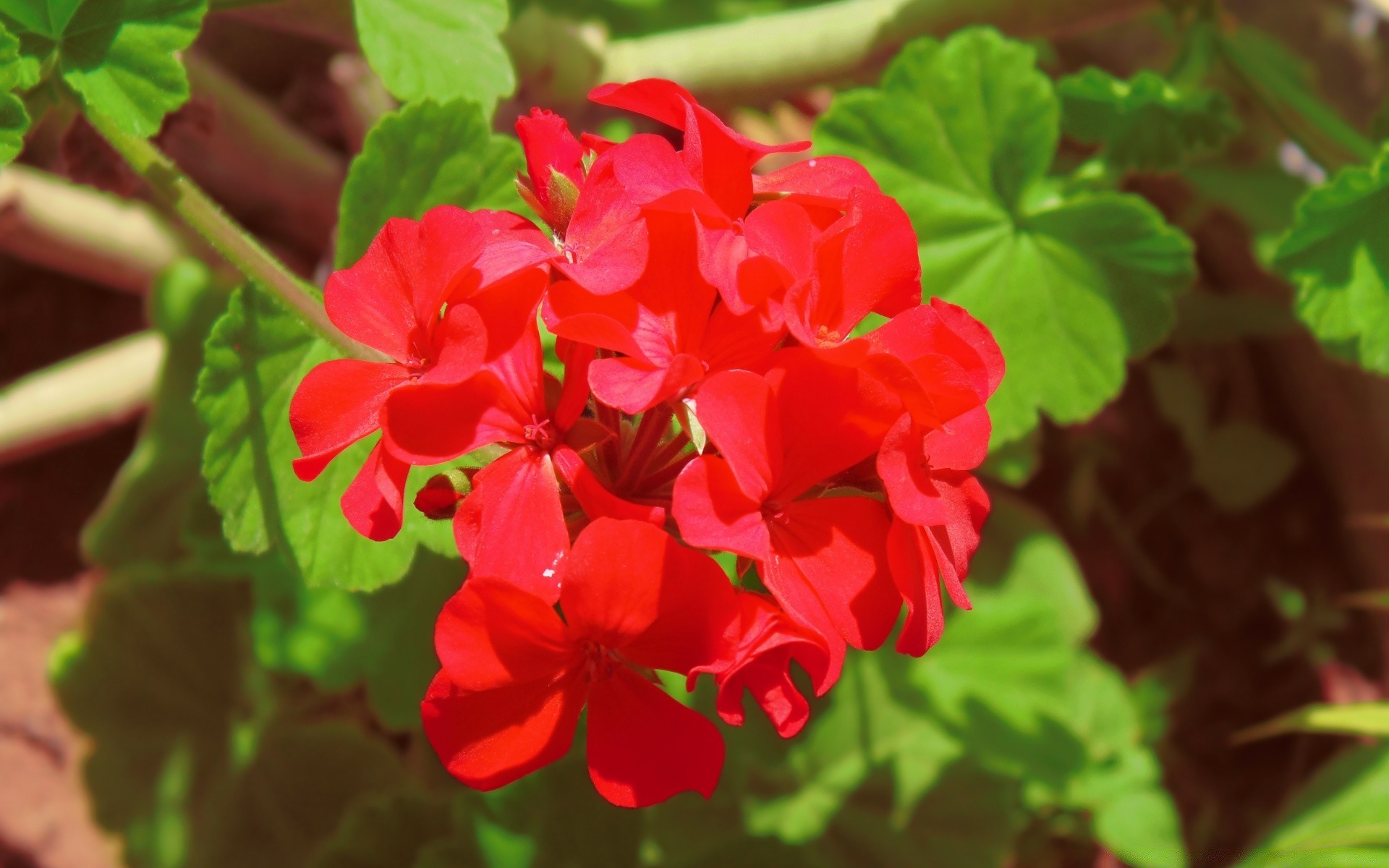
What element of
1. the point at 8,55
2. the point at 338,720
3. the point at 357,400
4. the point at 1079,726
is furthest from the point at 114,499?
the point at 1079,726

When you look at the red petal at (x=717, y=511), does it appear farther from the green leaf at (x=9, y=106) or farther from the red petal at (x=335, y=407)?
the green leaf at (x=9, y=106)

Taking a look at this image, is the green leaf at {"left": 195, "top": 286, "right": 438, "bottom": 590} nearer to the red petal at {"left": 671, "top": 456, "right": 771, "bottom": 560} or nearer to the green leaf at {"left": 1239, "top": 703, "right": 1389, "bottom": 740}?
the red petal at {"left": 671, "top": 456, "right": 771, "bottom": 560}

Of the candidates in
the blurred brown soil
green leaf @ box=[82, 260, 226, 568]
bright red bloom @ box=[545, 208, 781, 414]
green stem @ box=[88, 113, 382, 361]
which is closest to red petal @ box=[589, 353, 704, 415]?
bright red bloom @ box=[545, 208, 781, 414]

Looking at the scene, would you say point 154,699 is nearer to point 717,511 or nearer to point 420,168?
point 420,168

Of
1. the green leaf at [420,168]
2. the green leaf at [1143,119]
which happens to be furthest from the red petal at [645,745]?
the green leaf at [1143,119]

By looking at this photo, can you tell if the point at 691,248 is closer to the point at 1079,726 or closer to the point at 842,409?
the point at 842,409

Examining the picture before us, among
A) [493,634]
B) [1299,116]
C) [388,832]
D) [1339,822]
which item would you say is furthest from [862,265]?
[1339,822]
